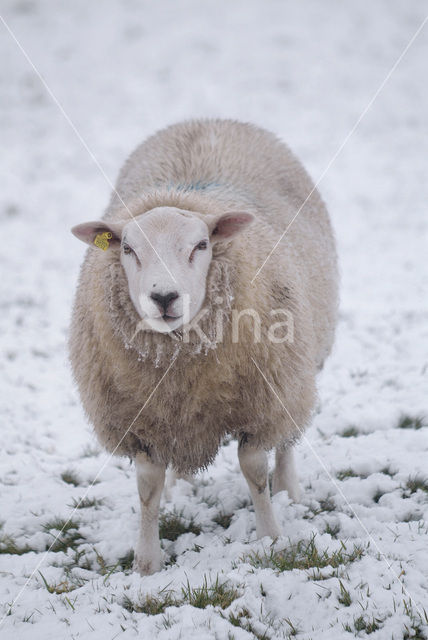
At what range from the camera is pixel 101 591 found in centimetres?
232

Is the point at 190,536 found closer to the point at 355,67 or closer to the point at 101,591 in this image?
the point at 101,591

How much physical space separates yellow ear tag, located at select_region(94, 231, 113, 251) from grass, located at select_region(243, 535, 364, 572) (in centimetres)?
141

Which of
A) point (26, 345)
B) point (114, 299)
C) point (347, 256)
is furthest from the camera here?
point (347, 256)

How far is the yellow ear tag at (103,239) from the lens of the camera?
251 cm

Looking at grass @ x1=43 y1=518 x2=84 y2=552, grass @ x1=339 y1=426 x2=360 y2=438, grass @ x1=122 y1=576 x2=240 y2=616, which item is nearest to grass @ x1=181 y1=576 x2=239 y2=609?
grass @ x1=122 y1=576 x2=240 y2=616

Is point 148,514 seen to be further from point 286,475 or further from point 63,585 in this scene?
point 286,475

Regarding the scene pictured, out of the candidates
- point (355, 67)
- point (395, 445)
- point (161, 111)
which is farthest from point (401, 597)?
point (355, 67)

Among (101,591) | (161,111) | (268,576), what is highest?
(161,111)

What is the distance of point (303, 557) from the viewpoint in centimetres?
239

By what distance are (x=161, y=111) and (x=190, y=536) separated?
9.96m

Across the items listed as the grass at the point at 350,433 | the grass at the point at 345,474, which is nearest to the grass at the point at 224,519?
the grass at the point at 345,474

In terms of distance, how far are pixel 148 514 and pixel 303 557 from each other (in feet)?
2.37

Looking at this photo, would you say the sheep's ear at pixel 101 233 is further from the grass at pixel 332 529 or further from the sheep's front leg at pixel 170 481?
the grass at pixel 332 529

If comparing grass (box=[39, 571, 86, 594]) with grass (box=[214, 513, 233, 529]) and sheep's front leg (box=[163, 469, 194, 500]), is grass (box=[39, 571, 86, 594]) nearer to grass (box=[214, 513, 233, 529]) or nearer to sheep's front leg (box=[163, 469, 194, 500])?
grass (box=[214, 513, 233, 529])
